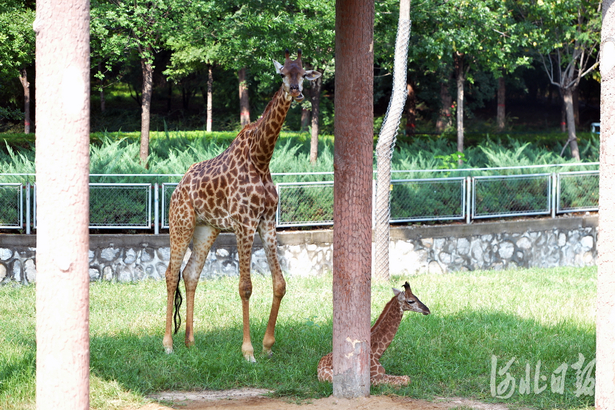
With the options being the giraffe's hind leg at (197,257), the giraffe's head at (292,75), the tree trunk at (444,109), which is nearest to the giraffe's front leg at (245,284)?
the giraffe's hind leg at (197,257)

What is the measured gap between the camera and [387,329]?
235 inches

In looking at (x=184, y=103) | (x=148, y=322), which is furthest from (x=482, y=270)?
(x=184, y=103)

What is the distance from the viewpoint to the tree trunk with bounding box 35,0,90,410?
315 cm

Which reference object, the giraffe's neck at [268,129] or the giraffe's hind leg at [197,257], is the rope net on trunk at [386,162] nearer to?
the giraffe's hind leg at [197,257]

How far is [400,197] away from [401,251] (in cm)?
103

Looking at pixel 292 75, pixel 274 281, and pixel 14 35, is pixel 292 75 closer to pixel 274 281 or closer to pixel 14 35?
pixel 274 281

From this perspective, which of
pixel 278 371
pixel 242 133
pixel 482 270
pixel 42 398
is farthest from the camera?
pixel 482 270

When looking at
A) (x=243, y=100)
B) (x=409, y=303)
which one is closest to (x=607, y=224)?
(x=409, y=303)

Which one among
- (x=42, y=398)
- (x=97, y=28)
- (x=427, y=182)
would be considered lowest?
(x=42, y=398)

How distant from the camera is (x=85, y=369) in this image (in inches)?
129

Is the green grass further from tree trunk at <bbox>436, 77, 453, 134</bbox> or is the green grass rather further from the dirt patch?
tree trunk at <bbox>436, 77, 453, 134</bbox>

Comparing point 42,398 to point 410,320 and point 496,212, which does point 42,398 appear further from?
point 496,212

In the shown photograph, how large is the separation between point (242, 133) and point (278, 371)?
7.94 feet

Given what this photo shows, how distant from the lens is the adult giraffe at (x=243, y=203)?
255 inches
